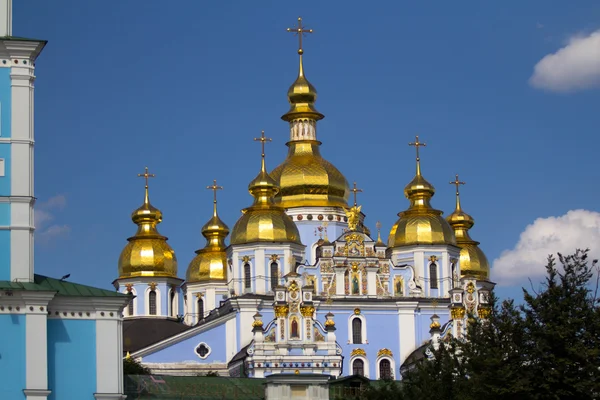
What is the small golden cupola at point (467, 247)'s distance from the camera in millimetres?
76444

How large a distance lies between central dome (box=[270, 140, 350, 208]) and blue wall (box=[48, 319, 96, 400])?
3792cm

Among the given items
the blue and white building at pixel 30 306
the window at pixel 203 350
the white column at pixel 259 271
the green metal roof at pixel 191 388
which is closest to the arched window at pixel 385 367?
the white column at pixel 259 271

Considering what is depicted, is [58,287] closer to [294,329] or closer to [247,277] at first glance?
[294,329]

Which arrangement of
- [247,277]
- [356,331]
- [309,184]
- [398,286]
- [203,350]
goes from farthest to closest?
1. [309,184]
2. [203,350]
3. [247,277]
4. [398,286]
5. [356,331]

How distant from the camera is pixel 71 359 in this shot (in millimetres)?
35781

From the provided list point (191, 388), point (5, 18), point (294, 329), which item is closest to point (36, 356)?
point (191, 388)

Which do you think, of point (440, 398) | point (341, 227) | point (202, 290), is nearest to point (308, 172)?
point (341, 227)

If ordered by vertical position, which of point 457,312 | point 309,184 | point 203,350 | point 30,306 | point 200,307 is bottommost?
point 30,306

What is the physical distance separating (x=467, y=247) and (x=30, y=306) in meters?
43.9

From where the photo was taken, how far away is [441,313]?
68875mm

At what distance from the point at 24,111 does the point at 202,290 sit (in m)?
42.2

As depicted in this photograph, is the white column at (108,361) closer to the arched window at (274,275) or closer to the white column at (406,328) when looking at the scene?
the white column at (406,328)

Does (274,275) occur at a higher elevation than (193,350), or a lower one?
higher

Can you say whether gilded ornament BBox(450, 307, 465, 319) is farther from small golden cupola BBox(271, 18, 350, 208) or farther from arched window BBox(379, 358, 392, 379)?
small golden cupola BBox(271, 18, 350, 208)
